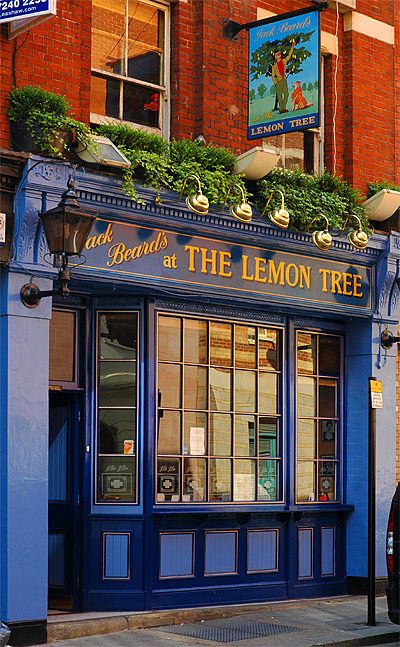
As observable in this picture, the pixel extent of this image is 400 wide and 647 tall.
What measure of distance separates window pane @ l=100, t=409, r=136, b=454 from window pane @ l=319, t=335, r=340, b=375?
3.21 meters

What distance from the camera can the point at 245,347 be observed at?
1384cm

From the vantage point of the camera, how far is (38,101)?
36.7ft

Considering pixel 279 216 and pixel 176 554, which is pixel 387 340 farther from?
pixel 176 554

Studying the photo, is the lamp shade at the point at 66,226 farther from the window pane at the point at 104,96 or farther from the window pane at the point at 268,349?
the window pane at the point at 268,349

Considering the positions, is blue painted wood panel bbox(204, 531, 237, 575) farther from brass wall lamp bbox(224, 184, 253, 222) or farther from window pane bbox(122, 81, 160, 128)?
window pane bbox(122, 81, 160, 128)

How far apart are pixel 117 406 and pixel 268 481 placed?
240 cm

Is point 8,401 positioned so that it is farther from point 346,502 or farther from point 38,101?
point 346,502

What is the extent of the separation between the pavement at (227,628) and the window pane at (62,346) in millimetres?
2409

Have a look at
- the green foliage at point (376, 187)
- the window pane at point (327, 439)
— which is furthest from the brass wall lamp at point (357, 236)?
the window pane at point (327, 439)

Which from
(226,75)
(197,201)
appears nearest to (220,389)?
(197,201)

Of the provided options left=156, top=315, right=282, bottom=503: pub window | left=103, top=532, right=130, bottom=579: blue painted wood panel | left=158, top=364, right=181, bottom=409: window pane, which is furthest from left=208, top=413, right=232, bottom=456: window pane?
left=103, top=532, right=130, bottom=579: blue painted wood panel

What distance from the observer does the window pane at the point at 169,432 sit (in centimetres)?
1280

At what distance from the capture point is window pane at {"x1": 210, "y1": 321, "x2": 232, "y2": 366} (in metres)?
13.5

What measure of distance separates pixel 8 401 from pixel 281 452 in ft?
14.2
